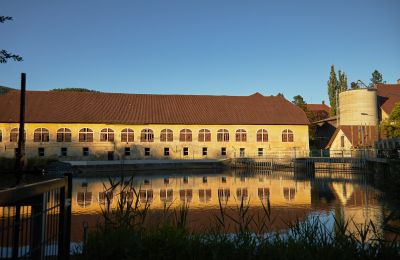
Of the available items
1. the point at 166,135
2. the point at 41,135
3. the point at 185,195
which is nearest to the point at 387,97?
the point at 166,135

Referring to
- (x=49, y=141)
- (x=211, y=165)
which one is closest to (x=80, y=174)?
(x=49, y=141)

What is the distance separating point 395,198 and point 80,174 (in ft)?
93.9

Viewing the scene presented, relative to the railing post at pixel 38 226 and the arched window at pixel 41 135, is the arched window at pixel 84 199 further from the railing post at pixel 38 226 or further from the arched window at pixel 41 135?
the arched window at pixel 41 135

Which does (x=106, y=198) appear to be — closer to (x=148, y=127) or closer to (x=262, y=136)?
(x=148, y=127)

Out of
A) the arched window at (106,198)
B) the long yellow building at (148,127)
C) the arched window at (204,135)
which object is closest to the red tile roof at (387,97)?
the long yellow building at (148,127)

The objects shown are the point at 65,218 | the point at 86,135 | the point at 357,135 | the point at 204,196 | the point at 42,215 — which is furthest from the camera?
the point at 86,135

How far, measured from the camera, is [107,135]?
46.4 meters

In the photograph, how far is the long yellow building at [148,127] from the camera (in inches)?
1773

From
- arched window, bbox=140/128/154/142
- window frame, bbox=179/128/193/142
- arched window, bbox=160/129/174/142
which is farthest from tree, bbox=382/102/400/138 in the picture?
arched window, bbox=140/128/154/142

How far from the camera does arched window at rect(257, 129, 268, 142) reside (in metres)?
50.5

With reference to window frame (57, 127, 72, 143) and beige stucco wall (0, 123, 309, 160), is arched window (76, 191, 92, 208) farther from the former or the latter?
window frame (57, 127, 72, 143)

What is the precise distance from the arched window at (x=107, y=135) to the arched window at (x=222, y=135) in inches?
541

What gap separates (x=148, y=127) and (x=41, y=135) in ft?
42.0

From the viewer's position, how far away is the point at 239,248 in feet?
17.7
